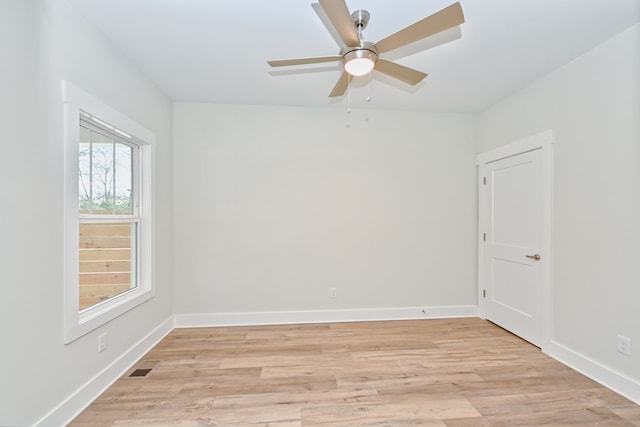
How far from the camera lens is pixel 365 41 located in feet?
5.59

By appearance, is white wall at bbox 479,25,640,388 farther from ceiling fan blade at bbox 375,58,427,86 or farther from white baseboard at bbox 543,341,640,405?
ceiling fan blade at bbox 375,58,427,86

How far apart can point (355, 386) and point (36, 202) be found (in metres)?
2.38

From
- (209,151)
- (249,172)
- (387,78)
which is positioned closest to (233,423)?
(249,172)

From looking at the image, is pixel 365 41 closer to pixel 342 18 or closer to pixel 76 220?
pixel 342 18

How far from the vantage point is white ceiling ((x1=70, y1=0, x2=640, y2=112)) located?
5.90 feet

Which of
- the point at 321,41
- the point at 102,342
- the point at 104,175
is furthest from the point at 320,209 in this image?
the point at 102,342

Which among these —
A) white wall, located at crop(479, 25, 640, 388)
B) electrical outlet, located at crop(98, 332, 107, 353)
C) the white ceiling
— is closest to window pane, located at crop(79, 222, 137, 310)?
electrical outlet, located at crop(98, 332, 107, 353)

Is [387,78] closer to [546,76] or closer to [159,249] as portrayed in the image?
[546,76]

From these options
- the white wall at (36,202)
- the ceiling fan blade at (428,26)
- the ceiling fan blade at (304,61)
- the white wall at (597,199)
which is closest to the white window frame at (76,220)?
the white wall at (36,202)

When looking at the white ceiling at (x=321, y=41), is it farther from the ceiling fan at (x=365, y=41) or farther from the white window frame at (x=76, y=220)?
the white window frame at (x=76, y=220)

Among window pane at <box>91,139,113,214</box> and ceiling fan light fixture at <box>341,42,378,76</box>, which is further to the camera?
window pane at <box>91,139,113,214</box>

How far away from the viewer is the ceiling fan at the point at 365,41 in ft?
4.38

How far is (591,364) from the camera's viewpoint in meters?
2.24

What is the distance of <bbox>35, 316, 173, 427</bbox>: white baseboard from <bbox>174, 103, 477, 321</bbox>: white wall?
671 mm
